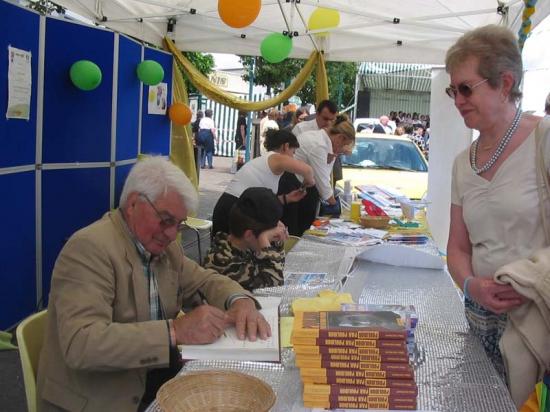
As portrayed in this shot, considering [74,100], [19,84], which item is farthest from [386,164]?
[19,84]

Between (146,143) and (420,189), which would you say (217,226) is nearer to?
(146,143)

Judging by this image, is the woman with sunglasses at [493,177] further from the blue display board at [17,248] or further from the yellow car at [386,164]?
the yellow car at [386,164]

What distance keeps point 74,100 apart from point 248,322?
11.7 ft

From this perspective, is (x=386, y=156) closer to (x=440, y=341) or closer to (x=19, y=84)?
(x=19, y=84)

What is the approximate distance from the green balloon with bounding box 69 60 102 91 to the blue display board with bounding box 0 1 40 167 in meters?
0.32

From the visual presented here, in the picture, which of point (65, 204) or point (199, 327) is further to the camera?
Result: point (65, 204)

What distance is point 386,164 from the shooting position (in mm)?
7473

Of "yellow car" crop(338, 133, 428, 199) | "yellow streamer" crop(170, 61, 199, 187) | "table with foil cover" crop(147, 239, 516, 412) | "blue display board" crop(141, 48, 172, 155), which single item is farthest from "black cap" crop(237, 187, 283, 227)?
"yellow streamer" crop(170, 61, 199, 187)

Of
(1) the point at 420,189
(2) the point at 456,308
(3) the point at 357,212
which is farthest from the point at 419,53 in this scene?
(2) the point at 456,308

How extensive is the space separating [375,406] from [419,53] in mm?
5789

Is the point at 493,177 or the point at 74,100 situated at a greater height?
the point at 74,100

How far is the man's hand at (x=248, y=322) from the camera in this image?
1.66 m

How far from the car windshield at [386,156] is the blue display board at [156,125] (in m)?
2.31

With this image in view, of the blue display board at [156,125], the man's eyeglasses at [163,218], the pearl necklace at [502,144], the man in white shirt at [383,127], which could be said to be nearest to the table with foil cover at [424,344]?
the man's eyeglasses at [163,218]
